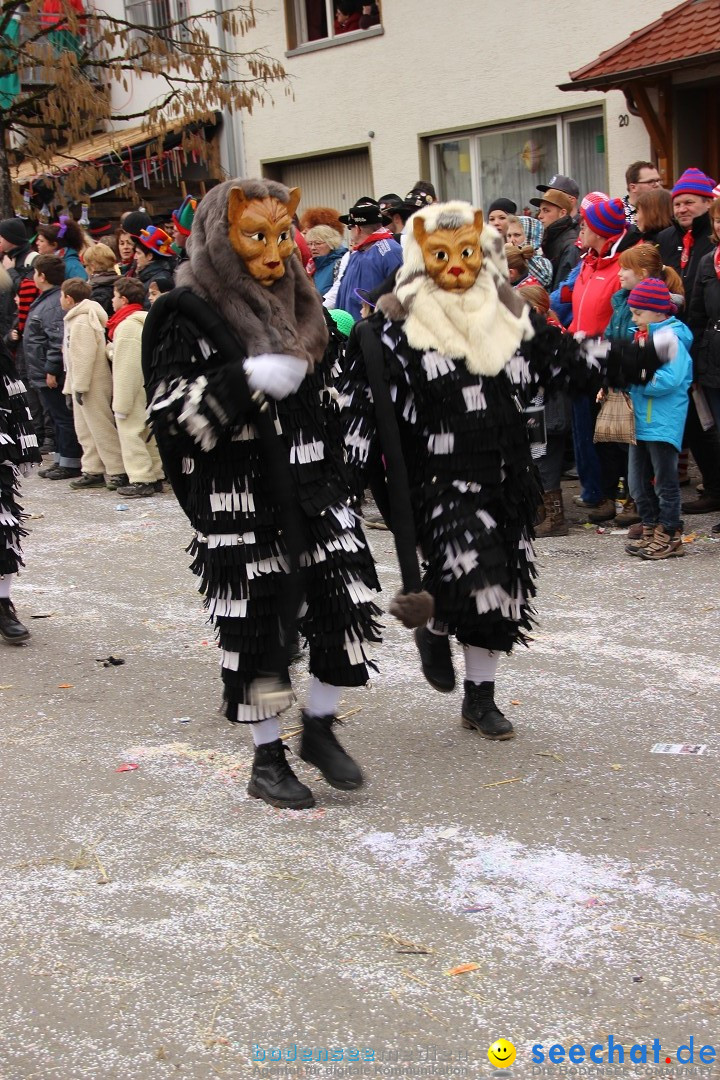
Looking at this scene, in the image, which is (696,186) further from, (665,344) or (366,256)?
(665,344)

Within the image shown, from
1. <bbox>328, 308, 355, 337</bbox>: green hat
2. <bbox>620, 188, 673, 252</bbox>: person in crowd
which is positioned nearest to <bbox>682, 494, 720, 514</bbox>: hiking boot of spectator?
<bbox>620, 188, 673, 252</bbox>: person in crowd

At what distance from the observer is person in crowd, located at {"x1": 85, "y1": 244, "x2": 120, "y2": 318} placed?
1132cm

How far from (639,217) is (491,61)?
253 inches

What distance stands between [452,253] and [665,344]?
81 cm

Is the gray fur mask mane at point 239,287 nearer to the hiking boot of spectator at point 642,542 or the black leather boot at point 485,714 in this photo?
the black leather boot at point 485,714

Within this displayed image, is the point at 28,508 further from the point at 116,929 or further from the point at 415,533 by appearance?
the point at 116,929

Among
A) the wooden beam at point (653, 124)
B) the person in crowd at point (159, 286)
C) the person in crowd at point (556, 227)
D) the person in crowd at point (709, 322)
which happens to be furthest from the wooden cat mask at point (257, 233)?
the wooden beam at point (653, 124)

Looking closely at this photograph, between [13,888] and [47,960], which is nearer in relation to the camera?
[47,960]

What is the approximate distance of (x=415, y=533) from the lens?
4.46 meters

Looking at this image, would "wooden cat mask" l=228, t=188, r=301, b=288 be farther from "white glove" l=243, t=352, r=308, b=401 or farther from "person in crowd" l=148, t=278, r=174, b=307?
"person in crowd" l=148, t=278, r=174, b=307

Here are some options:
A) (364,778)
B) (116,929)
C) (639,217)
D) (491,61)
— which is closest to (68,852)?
(116,929)

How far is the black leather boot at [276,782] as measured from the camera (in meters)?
4.21

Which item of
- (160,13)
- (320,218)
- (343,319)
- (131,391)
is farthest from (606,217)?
(160,13)

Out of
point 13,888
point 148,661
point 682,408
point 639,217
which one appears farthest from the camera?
point 639,217
